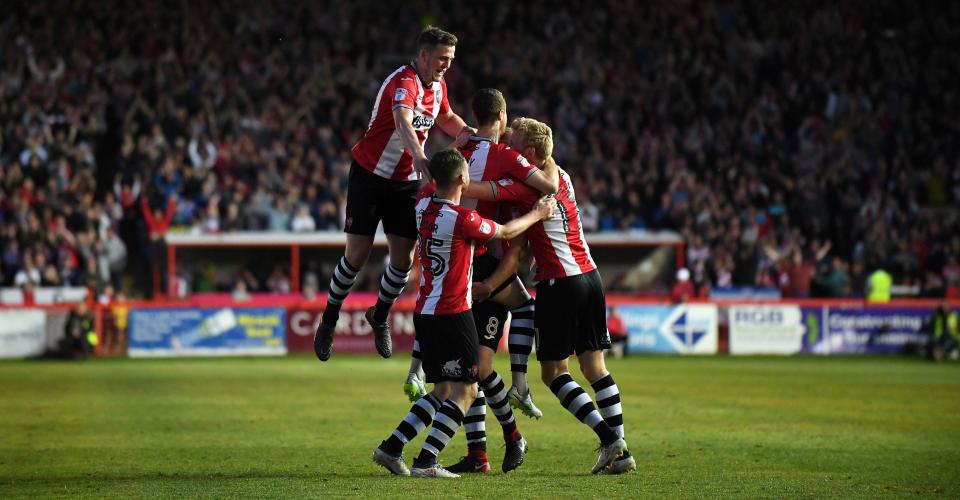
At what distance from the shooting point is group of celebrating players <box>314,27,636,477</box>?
361 inches

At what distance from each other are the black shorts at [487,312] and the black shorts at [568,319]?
476 millimetres

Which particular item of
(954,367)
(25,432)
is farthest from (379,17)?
(25,432)

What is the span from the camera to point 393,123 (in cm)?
992

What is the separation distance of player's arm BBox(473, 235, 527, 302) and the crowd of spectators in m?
18.6

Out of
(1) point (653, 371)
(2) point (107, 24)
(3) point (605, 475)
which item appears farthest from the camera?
(2) point (107, 24)

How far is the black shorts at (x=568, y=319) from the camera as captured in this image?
377 inches

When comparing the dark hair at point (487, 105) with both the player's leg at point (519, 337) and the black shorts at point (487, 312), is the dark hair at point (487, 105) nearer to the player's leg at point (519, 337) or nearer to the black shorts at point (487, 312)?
the black shorts at point (487, 312)

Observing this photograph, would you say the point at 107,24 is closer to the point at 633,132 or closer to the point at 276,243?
the point at 276,243

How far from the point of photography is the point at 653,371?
22562mm

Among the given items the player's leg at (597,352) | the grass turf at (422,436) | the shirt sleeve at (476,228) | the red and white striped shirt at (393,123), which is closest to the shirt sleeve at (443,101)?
the red and white striped shirt at (393,123)

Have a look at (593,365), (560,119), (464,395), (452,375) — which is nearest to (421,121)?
(452,375)

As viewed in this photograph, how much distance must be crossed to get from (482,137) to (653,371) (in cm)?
1347

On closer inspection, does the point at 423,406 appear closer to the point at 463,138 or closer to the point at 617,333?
the point at 463,138

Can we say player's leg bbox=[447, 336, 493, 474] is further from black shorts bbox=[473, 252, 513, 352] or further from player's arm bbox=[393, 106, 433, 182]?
player's arm bbox=[393, 106, 433, 182]
